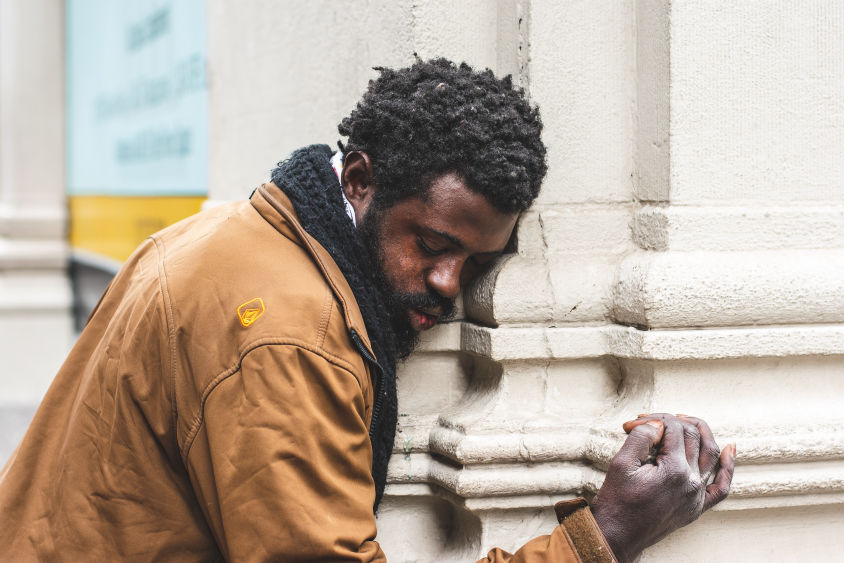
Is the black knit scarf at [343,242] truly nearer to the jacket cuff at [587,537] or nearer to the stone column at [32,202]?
the jacket cuff at [587,537]

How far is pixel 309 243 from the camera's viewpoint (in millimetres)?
1829

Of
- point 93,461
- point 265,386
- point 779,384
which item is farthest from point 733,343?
point 93,461

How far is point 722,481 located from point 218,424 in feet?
3.43

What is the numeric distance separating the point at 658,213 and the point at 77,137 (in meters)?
6.58

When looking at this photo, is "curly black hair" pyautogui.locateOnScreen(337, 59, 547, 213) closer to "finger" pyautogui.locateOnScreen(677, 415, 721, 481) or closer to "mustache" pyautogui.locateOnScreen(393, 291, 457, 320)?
"mustache" pyautogui.locateOnScreen(393, 291, 457, 320)

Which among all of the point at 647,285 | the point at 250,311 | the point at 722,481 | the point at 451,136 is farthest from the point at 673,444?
the point at 250,311

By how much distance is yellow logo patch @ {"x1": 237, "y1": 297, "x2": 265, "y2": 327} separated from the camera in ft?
5.48

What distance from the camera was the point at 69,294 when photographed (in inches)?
297

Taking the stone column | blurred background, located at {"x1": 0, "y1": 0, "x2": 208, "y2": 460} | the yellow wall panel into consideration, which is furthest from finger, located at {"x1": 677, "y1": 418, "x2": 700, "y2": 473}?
the stone column

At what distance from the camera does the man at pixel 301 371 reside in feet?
5.30

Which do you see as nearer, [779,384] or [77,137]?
[779,384]

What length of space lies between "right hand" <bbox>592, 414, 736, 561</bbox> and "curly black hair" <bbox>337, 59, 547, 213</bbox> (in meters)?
0.55

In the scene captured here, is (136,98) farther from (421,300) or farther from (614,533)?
(614,533)

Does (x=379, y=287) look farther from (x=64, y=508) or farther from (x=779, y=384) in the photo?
(x=779, y=384)
